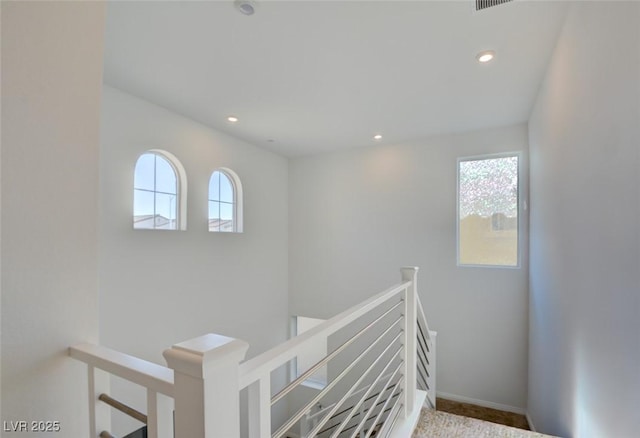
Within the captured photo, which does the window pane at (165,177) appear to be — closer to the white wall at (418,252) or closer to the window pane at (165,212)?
the window pane at (165,212)

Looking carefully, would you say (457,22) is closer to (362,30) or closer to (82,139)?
(362,30)

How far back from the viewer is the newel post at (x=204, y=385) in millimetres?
529

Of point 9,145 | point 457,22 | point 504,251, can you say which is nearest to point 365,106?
point 457,22

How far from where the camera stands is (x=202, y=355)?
1.70ft

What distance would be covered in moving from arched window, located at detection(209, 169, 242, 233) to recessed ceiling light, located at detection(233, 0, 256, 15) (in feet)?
8.22

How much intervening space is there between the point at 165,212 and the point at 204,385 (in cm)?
346

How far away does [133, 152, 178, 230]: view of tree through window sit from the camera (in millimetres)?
3264

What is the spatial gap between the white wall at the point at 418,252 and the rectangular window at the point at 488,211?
0.43ft

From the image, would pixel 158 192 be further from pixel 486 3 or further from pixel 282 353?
pixel 486 3

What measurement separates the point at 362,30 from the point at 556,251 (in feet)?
7.30

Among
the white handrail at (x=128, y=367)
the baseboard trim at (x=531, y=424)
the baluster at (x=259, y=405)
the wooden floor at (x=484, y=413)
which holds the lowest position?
the wooden floor at (x=484, y=413)

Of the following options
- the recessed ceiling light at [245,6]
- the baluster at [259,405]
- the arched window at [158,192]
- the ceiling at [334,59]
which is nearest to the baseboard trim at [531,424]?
the ceiling at [334,59]

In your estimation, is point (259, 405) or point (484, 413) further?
point (484, 413)

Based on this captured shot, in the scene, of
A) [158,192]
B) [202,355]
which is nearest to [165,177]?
[158,192]
